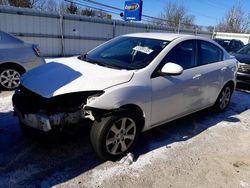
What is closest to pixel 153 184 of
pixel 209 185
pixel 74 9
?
pixel 209 185

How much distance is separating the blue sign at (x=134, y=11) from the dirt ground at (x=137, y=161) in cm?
1424

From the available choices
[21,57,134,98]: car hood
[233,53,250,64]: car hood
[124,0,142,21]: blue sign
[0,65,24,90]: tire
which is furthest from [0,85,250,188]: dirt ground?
[124,0,142,21]: blue sign

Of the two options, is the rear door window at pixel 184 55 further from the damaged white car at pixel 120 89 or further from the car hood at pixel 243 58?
the car hood at pixel 243 58

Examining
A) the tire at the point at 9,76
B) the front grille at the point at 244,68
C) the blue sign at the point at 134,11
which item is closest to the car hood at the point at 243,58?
the front grille at the point at 244,68

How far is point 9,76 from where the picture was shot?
20.1ft

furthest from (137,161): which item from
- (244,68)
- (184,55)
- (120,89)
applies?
(244,68)

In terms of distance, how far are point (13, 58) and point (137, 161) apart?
4096 millimetres

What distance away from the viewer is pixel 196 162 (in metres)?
3.54

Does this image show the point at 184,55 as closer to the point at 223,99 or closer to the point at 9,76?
the point at 223,99

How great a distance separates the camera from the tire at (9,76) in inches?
238

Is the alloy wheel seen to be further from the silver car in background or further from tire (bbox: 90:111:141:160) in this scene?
the silver car in background

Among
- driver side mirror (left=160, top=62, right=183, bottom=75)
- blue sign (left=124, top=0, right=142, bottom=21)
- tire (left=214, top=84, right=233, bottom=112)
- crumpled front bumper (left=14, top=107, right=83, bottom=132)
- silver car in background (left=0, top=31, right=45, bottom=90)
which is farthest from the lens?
blue sign (left=124, top=0, right=142, bottom=21)

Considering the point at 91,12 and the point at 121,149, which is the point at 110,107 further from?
the point at 91,12

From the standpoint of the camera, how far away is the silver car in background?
5961mm
